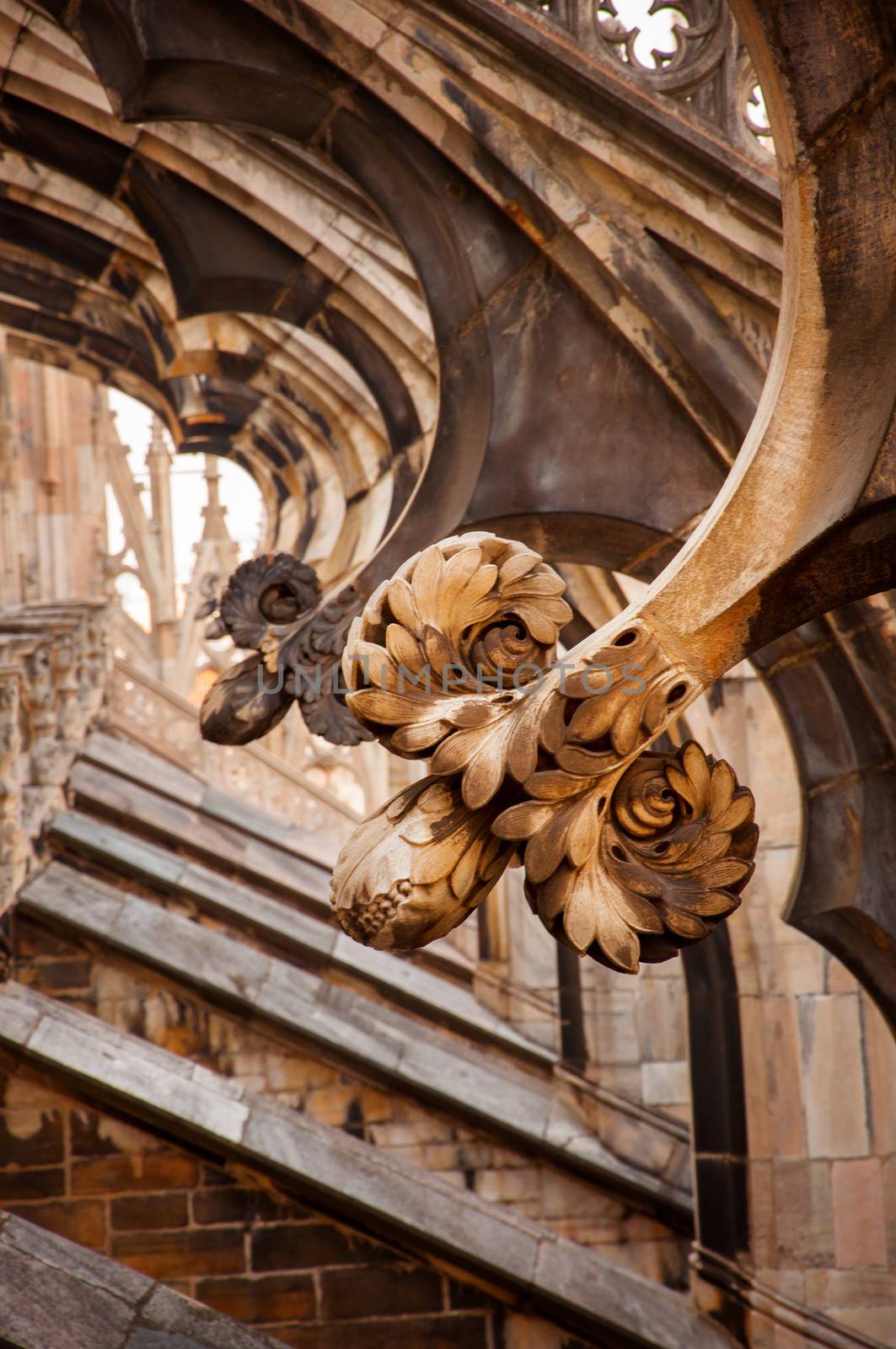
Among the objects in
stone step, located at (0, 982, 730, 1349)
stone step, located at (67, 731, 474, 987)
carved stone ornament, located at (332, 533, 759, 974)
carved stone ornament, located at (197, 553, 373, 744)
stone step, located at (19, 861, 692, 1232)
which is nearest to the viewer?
carved stone ornament, located at (332, 533, 759, 974)

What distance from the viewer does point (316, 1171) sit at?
5.14 metres

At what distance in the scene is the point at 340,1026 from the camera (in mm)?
7344

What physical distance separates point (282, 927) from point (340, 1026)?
117 cm

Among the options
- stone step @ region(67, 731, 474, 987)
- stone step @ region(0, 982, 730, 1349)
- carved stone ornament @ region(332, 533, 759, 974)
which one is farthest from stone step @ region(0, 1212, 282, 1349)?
stone step @ region(67, 731, 474, 987)

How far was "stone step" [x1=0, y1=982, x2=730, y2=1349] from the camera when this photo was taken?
196 inches

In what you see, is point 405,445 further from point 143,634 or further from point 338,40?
point 143,634

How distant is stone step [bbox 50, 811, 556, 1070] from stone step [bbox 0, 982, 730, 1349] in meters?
2.84

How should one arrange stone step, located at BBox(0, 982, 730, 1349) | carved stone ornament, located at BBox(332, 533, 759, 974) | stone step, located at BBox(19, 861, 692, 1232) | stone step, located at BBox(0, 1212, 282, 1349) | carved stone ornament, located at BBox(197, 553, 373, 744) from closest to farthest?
carved stone ornament, located at BBox(332, 533, 759, 974), carved stone ornament, located at BBox(197, 553, 373, 744), stone step, located at BBox(0, 1212, 282, 1349), stone step, located at BBox(0, 982, 730, 1349), stone step, located at BBox(19, 861, 692, 1232)

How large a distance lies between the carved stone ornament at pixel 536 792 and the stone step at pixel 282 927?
7.29 metres

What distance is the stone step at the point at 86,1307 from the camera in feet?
10.4

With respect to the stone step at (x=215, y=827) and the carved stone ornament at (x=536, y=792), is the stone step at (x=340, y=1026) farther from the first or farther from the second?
the carved stone ornament at (x=536, y=792)

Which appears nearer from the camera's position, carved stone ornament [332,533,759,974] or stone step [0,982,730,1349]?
carved stone ornament [332,533,759,974]

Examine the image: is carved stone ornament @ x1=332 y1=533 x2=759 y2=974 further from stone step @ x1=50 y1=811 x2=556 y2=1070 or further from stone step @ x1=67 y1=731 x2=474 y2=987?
stone step @ x1=67 y1=731 x2=474 y2=987

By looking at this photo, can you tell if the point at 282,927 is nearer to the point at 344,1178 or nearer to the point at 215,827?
the point at 215,827
